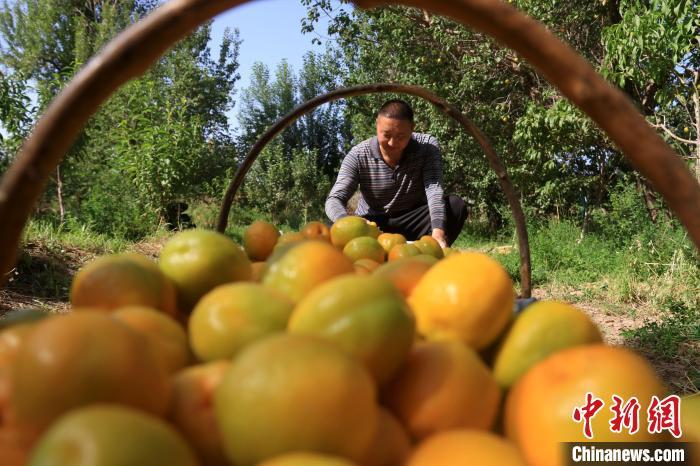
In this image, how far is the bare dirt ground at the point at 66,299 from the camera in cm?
292

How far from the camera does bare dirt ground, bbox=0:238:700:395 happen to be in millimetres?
2924

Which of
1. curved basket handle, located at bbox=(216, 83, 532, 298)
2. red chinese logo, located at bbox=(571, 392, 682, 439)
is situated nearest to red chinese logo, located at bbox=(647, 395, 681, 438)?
red chinese logo, located at bbox=(571, 392, 682, 439)

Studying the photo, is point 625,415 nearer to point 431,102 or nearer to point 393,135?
point 431,102

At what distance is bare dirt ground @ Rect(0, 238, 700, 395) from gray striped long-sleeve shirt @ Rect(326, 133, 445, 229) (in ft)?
5.29

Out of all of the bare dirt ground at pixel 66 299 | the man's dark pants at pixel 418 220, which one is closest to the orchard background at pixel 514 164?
the bare dirt ground at pixel 66 299

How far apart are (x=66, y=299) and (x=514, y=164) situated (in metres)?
7.25

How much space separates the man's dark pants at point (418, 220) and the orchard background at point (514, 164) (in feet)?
4.41

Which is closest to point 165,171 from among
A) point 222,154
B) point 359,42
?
point 359,42

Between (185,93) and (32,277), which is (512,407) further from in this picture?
(185,93)

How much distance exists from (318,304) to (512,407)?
0.30 metres

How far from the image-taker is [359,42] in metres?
10.6

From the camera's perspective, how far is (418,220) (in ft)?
11.8

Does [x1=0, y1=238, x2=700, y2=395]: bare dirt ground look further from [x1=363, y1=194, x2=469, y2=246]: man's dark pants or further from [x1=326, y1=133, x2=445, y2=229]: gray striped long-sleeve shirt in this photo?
[x1=326, y1=133, x2=445, y2=229]: gray striped long-sleeve shirt

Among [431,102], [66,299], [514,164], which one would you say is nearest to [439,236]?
[431,102]
